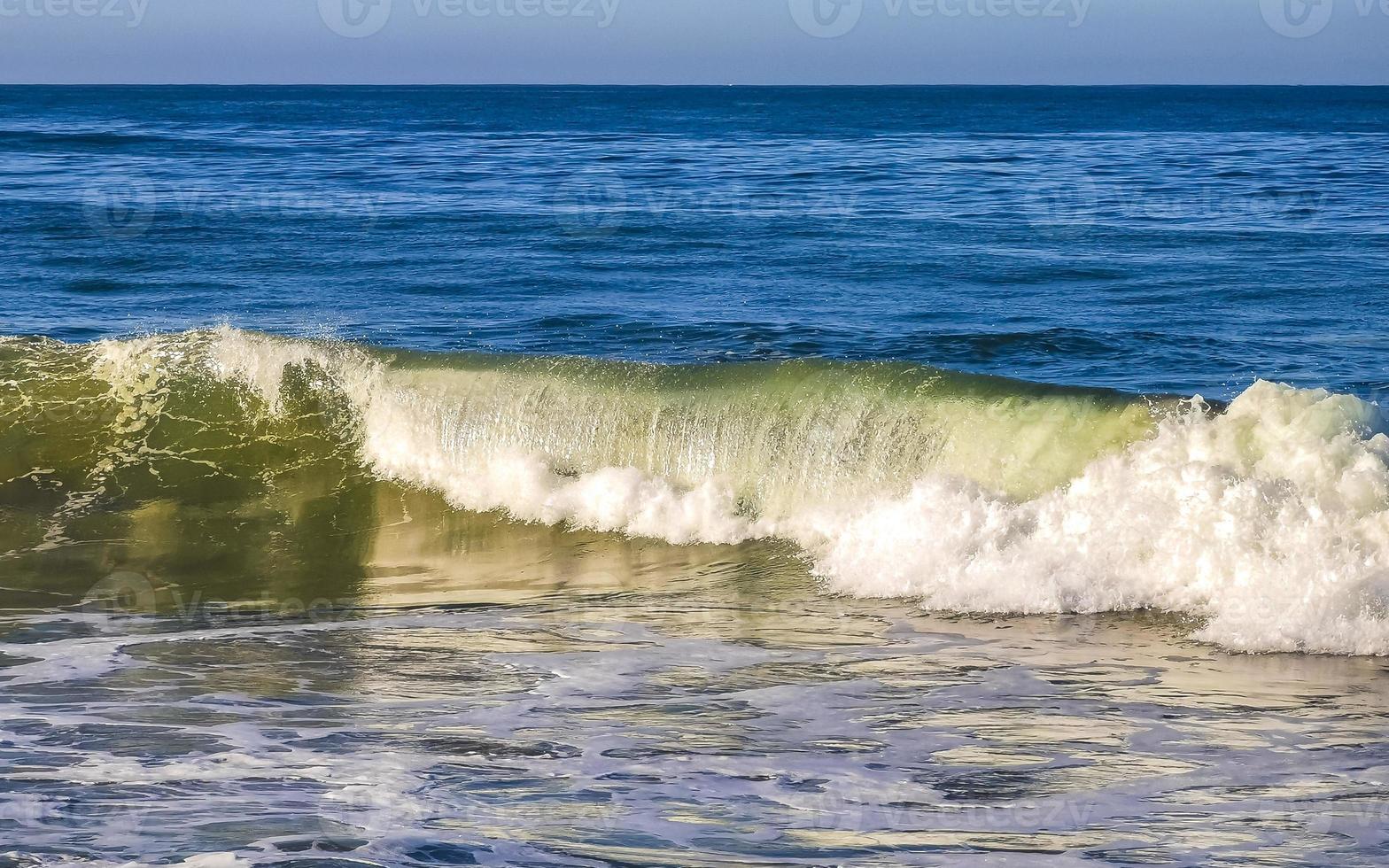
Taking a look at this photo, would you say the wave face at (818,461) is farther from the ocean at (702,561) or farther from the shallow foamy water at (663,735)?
the shallow foamy water at (663,735)

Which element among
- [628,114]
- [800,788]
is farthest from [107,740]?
[628,114]

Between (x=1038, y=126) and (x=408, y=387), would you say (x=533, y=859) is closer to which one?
(x=408, y=387)

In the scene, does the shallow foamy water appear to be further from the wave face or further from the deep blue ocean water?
the deep blue ocean water

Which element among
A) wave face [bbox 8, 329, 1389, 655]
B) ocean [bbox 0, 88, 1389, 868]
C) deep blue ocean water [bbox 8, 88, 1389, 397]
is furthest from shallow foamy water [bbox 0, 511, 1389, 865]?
deep blue ocean water [bbox 8, 88, 1389, 397]

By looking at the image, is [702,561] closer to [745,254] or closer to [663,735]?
[663,735]

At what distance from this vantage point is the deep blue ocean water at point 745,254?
42.8ft

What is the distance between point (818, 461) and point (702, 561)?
0.95 meters

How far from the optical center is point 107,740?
498 cm

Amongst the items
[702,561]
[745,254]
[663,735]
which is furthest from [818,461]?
[745,254]

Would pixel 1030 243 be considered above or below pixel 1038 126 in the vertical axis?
below

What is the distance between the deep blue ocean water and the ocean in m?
0.13

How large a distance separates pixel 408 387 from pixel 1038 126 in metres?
54.3

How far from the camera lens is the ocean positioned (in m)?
4.34

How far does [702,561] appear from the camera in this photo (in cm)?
796
